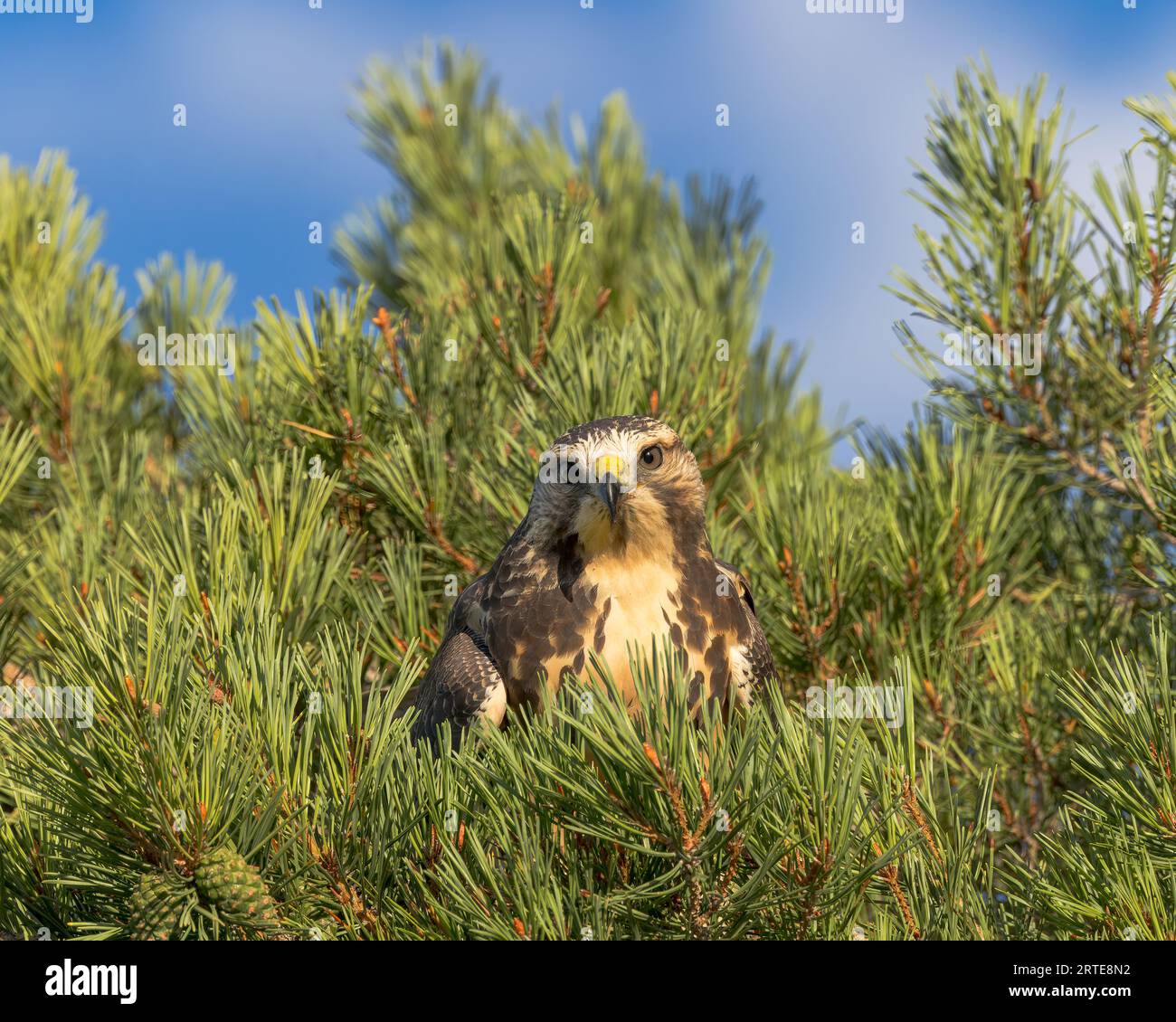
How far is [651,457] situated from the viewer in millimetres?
2992

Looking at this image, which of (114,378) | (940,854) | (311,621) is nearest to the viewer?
(940,854)

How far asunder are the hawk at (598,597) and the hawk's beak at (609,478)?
53mm

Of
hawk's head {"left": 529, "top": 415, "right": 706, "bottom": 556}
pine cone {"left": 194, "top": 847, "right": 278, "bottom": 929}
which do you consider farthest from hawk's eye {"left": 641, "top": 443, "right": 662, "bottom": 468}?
pine cone {"left": 194, "top": 847, "right": 278, "bottom": 929}

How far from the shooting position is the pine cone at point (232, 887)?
181 cm

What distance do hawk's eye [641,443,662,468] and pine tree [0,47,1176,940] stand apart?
1.25 feet

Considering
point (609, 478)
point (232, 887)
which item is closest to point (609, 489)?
point (609, 478)

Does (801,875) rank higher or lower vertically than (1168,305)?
lower

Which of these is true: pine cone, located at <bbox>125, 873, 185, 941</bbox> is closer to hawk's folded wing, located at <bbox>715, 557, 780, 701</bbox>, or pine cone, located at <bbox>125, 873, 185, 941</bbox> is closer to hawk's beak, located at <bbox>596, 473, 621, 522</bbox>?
hawk's beak, located at <bbox>596, 473, 621, 522</bbox>

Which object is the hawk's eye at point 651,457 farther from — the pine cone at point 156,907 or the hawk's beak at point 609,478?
the pine cone at point 156,907

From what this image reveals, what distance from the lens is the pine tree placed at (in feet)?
5.96
